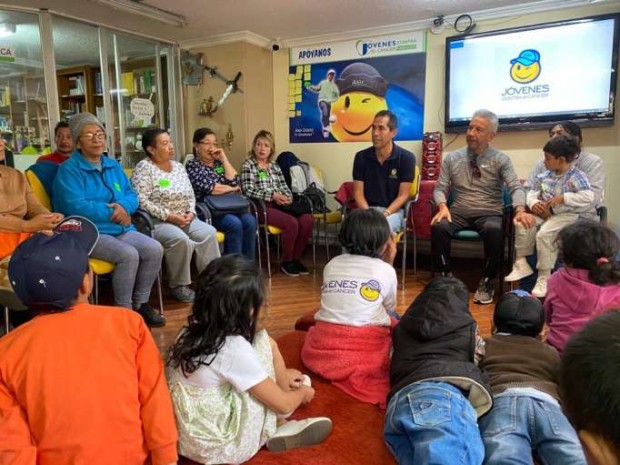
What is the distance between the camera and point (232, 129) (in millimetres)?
5098

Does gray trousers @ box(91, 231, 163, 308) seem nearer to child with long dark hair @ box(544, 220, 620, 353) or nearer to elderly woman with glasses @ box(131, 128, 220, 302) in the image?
elderly woman with glasses @ box(131, 128, 220, 302)

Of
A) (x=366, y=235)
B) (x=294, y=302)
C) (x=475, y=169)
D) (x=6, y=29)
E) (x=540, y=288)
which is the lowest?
(x=294, y=302)

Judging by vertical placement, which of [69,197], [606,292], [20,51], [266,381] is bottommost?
[266,381]

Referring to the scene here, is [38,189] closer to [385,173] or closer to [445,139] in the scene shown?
[385,173]

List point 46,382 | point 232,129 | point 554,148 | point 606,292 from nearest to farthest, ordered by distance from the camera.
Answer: point 46,382 → point 606,292 → point 554,148 → point 232,129

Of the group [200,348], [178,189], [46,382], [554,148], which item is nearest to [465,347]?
[200,348]

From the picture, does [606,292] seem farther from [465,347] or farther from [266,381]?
Answer: [266,381]

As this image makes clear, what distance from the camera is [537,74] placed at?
4.00 meters

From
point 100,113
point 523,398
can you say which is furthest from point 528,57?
point 100,113

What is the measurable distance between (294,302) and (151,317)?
0.96 m

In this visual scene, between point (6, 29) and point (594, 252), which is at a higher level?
point (6, 29)

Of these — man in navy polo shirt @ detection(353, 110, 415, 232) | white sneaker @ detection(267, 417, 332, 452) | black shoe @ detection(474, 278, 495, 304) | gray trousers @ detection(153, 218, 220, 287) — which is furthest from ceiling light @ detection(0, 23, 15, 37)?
black shoe @ detection(474, 278, 495, 304)

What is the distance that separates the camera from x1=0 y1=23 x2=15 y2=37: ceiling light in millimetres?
4093

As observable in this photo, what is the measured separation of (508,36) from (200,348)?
4.02 metres
